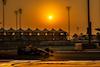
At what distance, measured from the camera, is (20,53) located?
25.3 meters

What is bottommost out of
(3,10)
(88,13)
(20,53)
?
(20,53)

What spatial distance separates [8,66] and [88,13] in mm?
25631

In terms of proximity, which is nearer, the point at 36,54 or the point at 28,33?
the point at 36,54

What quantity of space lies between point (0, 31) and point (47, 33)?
22332 mm

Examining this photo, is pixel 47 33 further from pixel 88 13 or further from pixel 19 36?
pixel 88 13

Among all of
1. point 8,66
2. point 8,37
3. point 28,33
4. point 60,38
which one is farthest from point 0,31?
point 8,66

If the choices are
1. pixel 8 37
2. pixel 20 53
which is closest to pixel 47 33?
pixel 8 37

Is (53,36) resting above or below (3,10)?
below

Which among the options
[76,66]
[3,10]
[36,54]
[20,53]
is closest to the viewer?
[76,66]

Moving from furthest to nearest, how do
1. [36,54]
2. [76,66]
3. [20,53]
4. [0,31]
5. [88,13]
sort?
[0,31] → [88,13] → [20,53] → [36,54] → [76,66]

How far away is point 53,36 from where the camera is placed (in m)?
98.2

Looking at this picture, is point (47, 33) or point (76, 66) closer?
point (76, 66)

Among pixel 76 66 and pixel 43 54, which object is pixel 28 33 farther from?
pixel 76 66

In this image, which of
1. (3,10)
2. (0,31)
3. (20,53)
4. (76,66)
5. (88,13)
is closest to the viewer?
(76,66)
